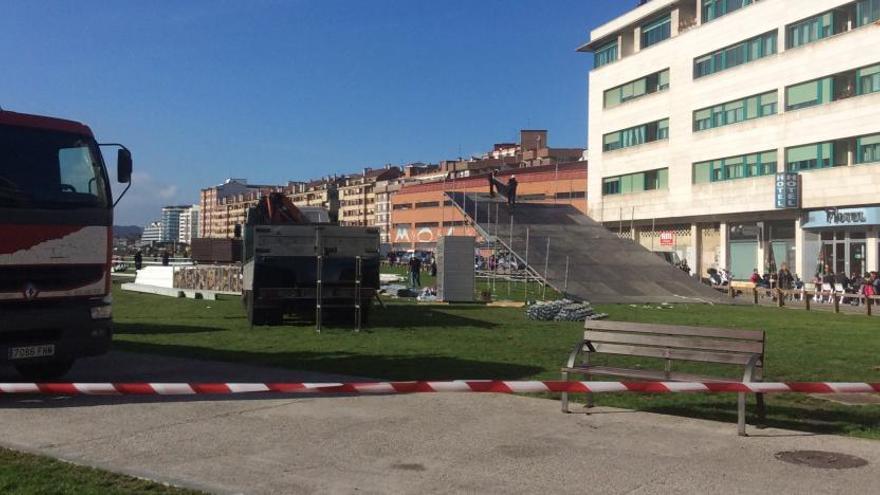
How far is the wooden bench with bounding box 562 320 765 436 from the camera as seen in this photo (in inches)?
283

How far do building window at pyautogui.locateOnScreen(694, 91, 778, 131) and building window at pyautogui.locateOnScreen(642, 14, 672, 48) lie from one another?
710cm

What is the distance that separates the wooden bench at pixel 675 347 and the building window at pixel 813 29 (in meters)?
38.3

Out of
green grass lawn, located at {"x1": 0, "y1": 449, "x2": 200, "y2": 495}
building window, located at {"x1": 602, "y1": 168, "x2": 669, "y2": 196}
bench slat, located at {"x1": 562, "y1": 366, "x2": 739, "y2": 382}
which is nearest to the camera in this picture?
green grass lawn, located at {"x1": 0, "y1": 449, "x2": 200, "y2": 495}

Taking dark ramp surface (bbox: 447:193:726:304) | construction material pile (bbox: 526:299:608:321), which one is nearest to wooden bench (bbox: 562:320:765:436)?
construction material pile (bbox: 526:299:608:321)

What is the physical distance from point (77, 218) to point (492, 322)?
1218cm

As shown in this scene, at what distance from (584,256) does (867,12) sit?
18992mm

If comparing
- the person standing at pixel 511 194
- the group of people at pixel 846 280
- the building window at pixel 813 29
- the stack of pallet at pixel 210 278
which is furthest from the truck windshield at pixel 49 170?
the building window at pixel 813 29

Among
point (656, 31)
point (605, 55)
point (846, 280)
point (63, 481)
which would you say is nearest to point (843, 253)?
point (846, 280)

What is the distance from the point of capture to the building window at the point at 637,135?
52.7 m

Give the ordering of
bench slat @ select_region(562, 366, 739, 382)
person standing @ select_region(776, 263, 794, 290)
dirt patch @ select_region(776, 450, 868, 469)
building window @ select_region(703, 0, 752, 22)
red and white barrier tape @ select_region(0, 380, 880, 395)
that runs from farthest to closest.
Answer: building window @ select_region(703, 0, 752, 22) < person standing @ select_region(776, 263, 794, 290) < bench slat @ select_region(562, 366, 739, 382) < red and white barrier tape @ select_region(0, 380, 880, 395) < dirt patch @ select_region(776, 450, 868, 469)

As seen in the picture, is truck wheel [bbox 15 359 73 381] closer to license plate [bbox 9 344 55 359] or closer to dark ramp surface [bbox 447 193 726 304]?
license plate [bbox 9 344 55 359]

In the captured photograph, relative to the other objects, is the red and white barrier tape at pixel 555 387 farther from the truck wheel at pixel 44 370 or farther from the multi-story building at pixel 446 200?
the multi-story building at pixel 446 200

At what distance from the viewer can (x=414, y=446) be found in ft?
21.3

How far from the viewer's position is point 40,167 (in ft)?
28.0
